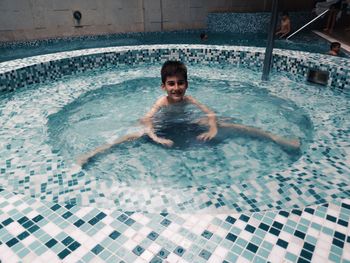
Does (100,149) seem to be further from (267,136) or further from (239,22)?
(239,22)

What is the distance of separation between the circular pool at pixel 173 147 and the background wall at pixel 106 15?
3.84m

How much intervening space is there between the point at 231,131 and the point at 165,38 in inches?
257

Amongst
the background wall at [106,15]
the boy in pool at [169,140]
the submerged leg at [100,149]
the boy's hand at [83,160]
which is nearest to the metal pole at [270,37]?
the boy in pool at [169,140]

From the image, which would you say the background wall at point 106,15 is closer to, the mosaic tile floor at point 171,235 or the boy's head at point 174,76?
the boy's head at point 174,76

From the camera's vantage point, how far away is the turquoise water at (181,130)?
9.72ft

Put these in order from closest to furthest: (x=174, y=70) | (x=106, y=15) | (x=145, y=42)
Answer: (x=174, y=70)
(x=145, y=42)
(x=106, y=15)

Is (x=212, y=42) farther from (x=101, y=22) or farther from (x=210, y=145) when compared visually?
(x=210, y=145)

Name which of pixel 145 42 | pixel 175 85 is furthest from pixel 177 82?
pixel 145 42

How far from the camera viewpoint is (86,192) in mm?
2158

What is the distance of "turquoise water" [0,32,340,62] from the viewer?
7496 mm

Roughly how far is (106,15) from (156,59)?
13.4 ft

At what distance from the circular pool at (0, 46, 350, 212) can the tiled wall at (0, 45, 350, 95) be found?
0.11 m

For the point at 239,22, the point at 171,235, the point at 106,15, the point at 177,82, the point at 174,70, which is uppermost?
the point at 106,15

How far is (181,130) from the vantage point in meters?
3.76
